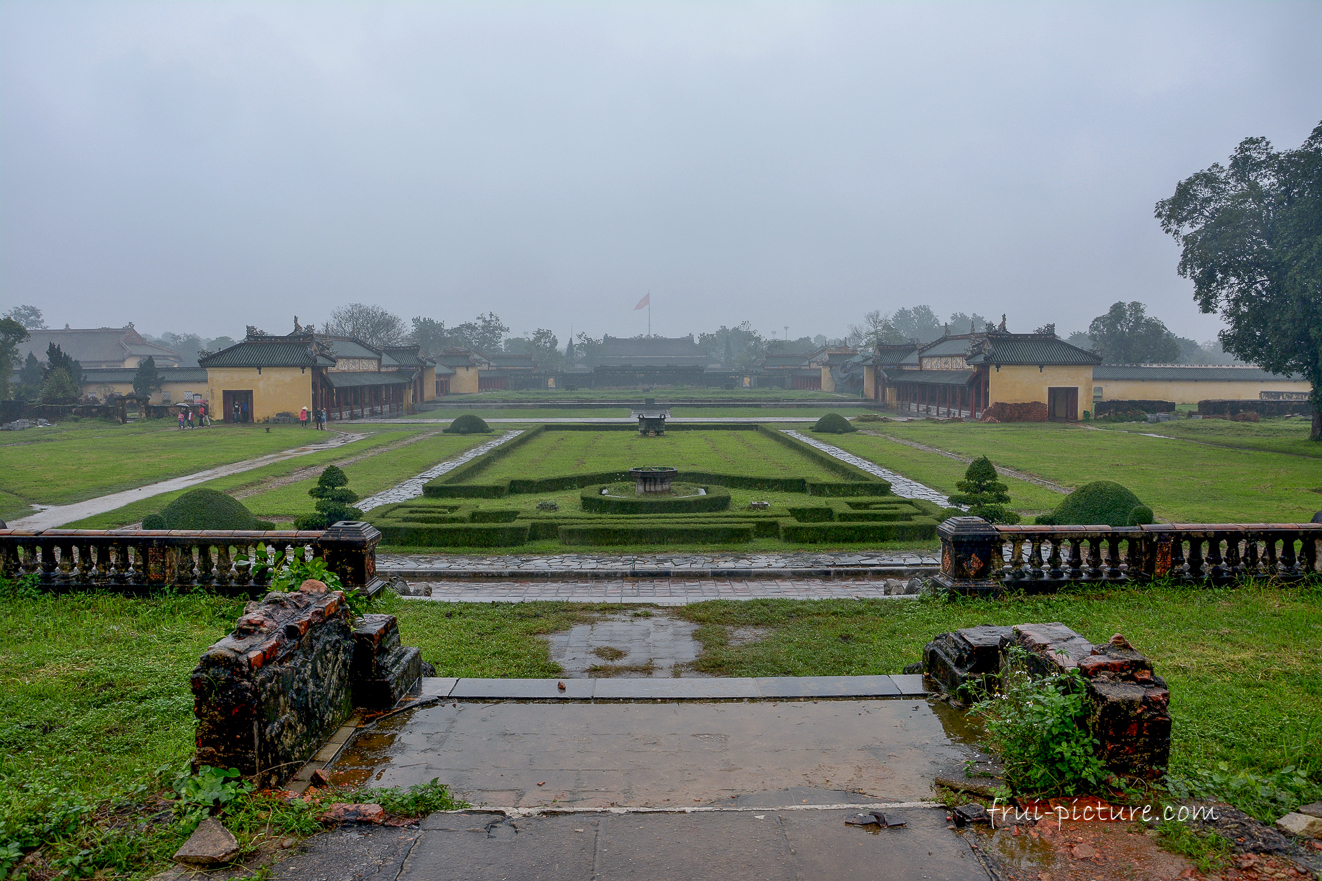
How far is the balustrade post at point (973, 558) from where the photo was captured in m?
8.76

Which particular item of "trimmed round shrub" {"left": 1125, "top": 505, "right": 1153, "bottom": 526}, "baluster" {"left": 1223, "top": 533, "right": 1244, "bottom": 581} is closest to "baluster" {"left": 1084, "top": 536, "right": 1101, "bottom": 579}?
"baluster" {"left": 1223, "top": 533, "right": 1244, "bottom": 581}

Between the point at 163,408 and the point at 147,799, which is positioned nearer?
the point at 147,799

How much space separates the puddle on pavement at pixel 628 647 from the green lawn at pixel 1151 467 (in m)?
11.7

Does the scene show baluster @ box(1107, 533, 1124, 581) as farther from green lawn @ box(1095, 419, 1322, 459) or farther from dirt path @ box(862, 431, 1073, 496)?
green lawn @ box(1095, 419, 1322, 459)

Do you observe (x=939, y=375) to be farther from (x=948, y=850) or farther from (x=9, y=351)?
(x=9, y=351)

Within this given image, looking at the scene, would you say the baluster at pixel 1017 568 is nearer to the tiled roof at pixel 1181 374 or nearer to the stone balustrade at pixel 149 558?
the stone balustrade at pixel 149 558

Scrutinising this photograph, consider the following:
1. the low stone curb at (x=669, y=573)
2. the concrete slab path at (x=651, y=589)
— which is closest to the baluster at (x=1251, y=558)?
the concrete slab path at (x=651, y=589)

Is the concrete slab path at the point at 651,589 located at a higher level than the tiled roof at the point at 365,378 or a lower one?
lower

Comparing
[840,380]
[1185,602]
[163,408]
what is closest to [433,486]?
[1185,602]

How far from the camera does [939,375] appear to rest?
5106 centimetres

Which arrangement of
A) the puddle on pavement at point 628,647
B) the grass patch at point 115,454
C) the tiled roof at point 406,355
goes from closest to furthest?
the puddle on pavement at point 628,647 → the grass patch at point 115,454 → the tiled roof at point 406,355

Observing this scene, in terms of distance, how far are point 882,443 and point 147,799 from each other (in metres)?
30.3

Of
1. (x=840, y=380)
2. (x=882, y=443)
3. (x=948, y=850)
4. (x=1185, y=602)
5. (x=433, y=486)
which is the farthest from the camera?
(x=840, y=380)

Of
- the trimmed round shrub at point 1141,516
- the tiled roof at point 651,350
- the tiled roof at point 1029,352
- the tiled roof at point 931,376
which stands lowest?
the trimmed round shrub at point 1141,516
